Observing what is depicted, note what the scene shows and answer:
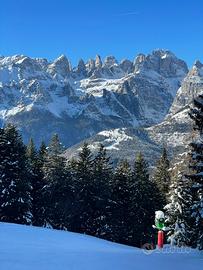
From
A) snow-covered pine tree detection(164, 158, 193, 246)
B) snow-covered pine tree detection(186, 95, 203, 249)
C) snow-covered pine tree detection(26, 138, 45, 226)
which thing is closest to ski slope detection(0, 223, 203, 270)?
snow-covered pine tree detection(186, 95, 203, 249)

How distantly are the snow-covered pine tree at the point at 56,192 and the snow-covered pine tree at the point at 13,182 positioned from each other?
278 cm

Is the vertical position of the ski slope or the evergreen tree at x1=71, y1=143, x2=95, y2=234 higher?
the evergreen tree at x1=71, y1=143, x2=95, y2=234

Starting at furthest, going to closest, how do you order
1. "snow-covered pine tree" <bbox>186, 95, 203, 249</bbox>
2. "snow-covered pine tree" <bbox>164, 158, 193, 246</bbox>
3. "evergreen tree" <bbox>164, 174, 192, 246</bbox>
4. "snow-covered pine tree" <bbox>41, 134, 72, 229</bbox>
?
"snow-covered pine tree" <bbox>41, 134, 72, 229</bbox>
"evergreen tree" <bbox>164, 174, 192, 246</bbox>
"snow-covered pine tree" <bbox>164, 158, 193, 246</bbox>
"snow-covered pine tree" <bbox>186, 95, 203, 249</bbox>

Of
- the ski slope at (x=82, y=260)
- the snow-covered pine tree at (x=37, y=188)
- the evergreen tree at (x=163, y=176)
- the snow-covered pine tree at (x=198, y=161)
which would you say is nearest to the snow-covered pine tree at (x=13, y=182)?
the snow-covered pine tree at (x=37, y=188)

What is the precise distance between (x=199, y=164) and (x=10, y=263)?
12.4 metres

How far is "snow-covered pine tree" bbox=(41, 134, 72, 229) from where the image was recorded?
48.2 m

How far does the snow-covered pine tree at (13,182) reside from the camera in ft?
145

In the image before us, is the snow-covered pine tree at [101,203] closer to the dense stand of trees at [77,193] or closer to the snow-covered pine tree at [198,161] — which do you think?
the dense stand of trees at [77,193]

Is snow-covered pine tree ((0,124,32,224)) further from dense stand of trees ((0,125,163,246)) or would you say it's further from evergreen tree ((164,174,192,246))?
evergreen tree ((164,174,192,246))

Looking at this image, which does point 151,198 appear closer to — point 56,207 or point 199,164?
point 56,207

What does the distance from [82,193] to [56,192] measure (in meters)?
2.75

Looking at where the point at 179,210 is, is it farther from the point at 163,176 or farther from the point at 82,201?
the point at 163,176

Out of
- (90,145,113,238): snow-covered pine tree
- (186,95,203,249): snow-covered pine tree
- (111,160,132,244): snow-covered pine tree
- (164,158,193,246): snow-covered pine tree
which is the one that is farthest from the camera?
(111,160,132,244): snow-covered pine tree

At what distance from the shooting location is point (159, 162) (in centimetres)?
6078
